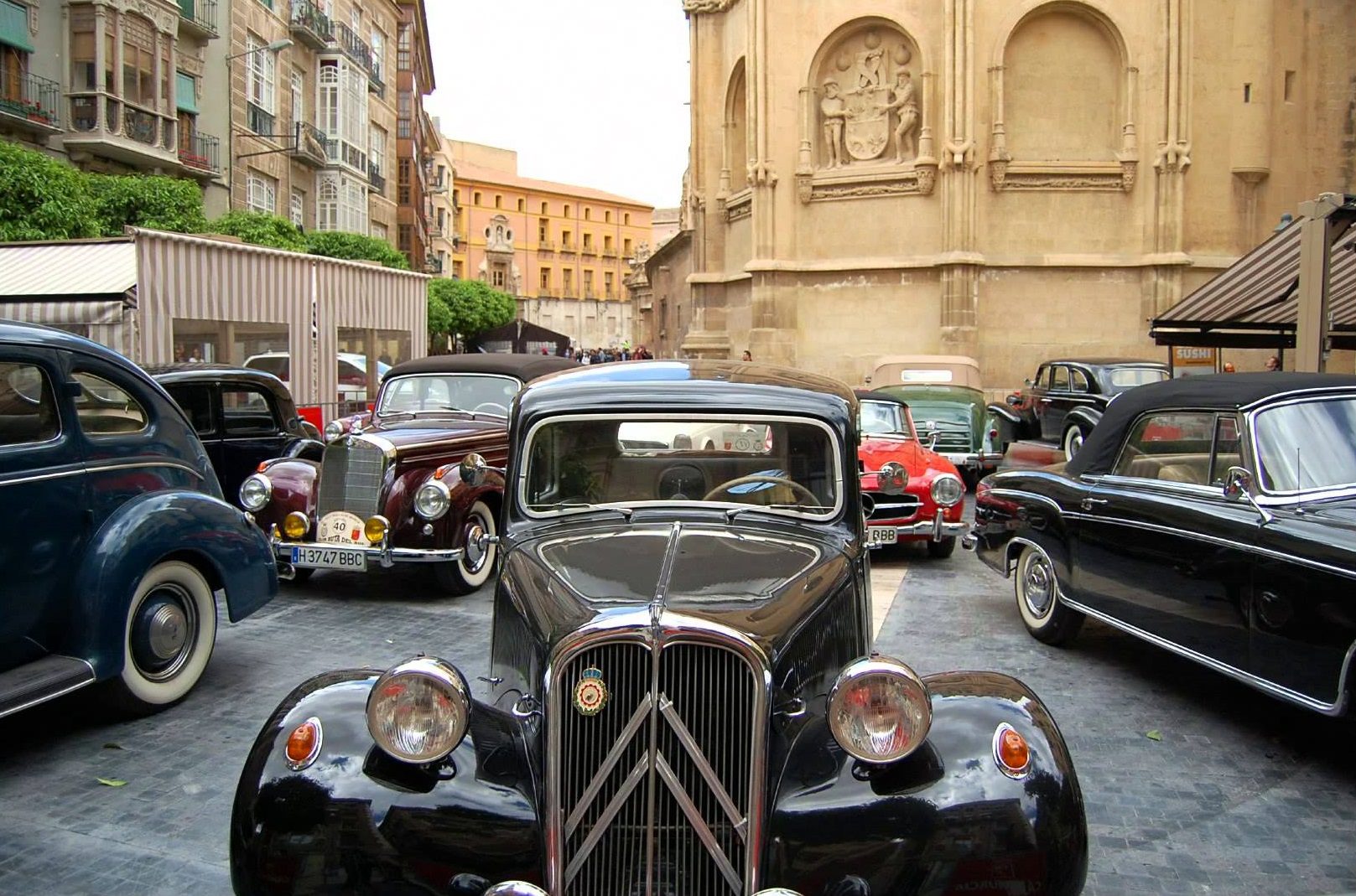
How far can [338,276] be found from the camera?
1491cm

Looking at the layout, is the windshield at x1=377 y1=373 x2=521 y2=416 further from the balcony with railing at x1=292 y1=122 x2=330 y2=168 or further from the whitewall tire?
the balcony with railing at x1=292 y1=122 x2=330 y2=168

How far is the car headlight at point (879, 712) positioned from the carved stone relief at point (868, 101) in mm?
23369

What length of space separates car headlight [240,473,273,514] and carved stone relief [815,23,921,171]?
19772mm

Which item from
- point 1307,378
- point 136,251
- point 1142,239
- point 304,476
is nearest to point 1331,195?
point 1307,378

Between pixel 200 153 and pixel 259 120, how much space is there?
12.0 ft

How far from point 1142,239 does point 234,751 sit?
76.6 feet

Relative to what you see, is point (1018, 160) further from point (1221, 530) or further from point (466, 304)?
point (466, 304)

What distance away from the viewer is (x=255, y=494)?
7.94 metres

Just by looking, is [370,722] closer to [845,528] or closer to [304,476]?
[845,528]

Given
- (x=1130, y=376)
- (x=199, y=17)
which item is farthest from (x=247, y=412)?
(x=199, y=17)

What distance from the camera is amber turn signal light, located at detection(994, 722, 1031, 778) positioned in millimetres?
2876

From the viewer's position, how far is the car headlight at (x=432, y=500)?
7.78 m

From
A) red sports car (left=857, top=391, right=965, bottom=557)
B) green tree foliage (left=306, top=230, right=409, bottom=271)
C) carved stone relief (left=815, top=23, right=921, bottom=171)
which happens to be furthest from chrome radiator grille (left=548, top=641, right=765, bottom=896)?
green tree foliage (left=306, top=230, right=409, bottom=271)

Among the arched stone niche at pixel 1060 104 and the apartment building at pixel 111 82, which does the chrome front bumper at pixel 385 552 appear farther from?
the arched stone niche at pixel 1060 104
